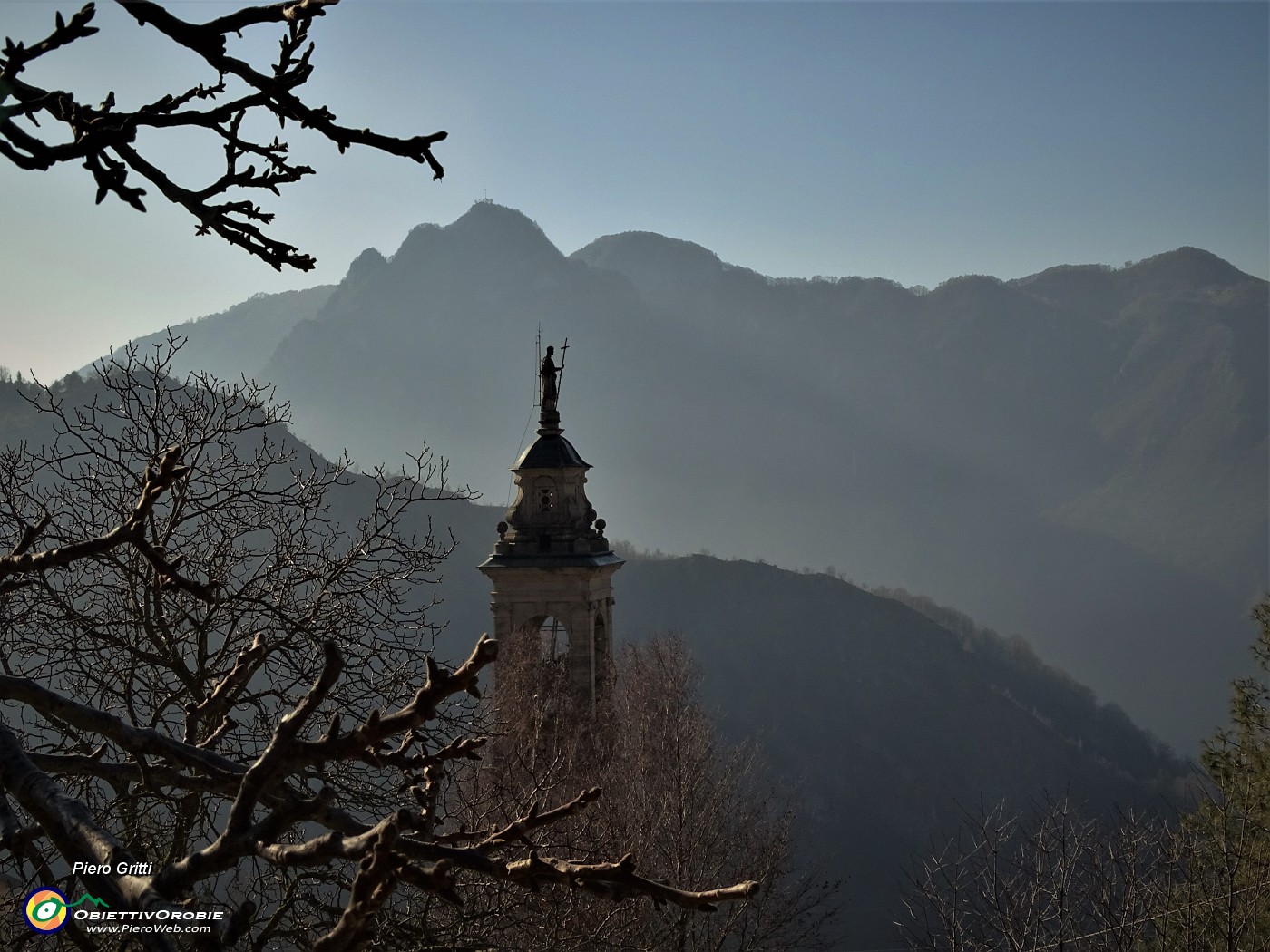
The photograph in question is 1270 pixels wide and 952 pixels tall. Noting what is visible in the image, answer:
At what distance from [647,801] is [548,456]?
850cm

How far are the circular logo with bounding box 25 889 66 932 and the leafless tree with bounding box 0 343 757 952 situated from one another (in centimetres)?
12

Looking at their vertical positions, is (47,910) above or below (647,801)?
above

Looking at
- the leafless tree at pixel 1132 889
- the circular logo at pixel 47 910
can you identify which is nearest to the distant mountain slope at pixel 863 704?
the leafless tree at pixel 1132 889

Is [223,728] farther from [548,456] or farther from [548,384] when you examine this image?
[548,456]

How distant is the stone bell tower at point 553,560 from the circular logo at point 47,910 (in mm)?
18895

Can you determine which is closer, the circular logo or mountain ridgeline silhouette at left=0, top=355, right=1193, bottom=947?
the circular logo

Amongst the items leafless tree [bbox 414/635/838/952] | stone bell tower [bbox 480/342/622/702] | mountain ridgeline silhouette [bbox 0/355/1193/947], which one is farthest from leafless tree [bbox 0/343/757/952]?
mountain ridgeline silhouette [bbox 0/355/1193/947]

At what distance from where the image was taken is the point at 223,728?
4004mm

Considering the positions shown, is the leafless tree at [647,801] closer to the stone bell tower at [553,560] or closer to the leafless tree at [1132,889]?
the stone bell tower at [553,560]

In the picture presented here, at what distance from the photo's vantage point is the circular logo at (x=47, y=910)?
4.19m

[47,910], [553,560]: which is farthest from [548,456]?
[47,910]

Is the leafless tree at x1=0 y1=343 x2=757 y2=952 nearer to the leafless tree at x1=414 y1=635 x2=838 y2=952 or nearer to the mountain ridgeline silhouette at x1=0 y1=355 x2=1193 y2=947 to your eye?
the leafless tree at x1=414 y1=635 x2=838 y2=952

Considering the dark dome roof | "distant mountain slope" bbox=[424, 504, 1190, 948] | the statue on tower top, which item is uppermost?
the statue on tower top

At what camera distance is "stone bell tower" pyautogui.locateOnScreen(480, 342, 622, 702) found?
2403 cm
